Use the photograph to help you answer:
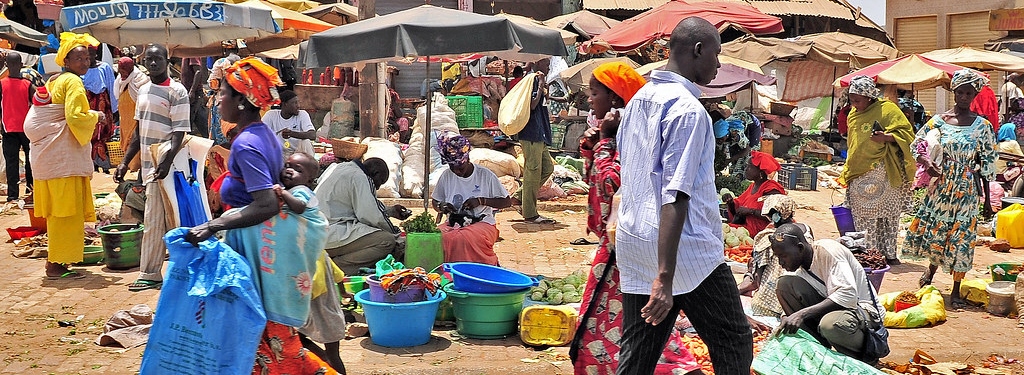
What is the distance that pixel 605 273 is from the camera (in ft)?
14.2

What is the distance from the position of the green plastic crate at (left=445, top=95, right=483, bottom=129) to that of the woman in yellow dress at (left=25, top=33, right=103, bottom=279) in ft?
31.3

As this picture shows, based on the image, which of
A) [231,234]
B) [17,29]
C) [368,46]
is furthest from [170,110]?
[17,29]

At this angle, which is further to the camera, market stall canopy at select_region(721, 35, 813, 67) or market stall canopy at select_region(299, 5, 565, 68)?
market stall canopy at select_region(721, 35, 813, 67)

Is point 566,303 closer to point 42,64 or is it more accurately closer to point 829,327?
point 829,327

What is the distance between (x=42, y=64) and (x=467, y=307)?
1084 centimetres

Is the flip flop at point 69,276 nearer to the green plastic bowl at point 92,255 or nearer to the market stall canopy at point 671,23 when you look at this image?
the green plastic bowl at point 92,255

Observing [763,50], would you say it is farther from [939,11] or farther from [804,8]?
[939,11]

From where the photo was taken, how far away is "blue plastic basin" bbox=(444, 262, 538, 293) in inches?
242

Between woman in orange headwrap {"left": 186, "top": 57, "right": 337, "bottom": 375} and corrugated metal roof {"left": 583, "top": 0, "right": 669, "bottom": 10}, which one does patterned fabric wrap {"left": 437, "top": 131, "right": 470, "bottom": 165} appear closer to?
woman in orange headwrap {"left": 186, "top": 57, "right": 337, "bottom": 375}

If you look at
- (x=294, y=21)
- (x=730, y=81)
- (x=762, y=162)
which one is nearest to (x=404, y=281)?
(x=762, y=162)

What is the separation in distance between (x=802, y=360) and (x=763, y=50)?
13.1 m

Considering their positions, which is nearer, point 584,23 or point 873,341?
point 873,341

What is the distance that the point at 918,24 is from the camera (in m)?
28.8

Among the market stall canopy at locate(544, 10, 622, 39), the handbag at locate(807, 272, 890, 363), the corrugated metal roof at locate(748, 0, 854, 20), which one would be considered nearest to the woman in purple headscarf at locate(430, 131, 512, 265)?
the handbag at locate(807, 272, 890, 363)
